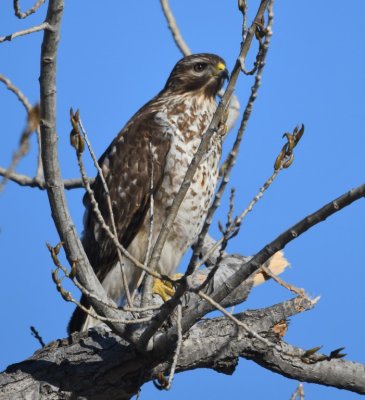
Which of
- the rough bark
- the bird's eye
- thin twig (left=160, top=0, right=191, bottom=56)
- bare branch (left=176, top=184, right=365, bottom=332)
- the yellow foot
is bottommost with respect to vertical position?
bare branch (left=176, top=184, right=365, bottom=332)

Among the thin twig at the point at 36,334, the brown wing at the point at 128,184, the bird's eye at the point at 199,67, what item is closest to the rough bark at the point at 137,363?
the thin twig at the point at 36,334

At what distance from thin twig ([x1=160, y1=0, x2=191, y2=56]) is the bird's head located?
0.29 m

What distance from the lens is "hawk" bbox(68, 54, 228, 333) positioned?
5.63 meters

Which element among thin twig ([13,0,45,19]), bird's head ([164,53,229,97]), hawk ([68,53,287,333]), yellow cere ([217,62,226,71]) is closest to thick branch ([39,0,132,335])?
Result: thin twig ([13,0,45,19])

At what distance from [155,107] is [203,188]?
92cm

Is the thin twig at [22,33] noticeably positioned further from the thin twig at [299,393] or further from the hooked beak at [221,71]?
the hooked beak at [221,71]

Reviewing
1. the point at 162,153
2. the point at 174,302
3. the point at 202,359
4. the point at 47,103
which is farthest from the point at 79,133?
the point at 162,153

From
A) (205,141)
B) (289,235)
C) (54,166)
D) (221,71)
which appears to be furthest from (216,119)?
(221,71)

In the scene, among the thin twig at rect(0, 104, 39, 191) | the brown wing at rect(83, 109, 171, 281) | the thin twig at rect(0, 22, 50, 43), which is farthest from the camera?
the brown wing at rect(83, 109, 171, 281)

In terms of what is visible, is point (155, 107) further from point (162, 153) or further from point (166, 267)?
point (166, 267)

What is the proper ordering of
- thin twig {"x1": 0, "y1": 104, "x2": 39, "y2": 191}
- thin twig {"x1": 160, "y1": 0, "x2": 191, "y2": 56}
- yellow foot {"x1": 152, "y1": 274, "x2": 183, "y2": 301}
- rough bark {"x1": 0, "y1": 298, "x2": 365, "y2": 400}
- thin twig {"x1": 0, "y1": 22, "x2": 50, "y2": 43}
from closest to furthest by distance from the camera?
thin twig {"x1": 0, "y1": 104, "x2": 39, "y2": 191} < thin twig {"x1": 0, "y1": 22, "x2": 50, "y2": 43} < rough bark {"x1": 0, "y1": 298, "x2": 365, "y2": 400} < yellow foot {"x1": 152, "y1": 274, "x2": 183, "y2": 301} < thin twig {"x1": 160, "y1": 0, "x2": 191, "y2": 56}

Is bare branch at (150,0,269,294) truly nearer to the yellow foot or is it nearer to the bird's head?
the yellow foot

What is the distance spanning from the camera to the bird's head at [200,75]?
20.9ft

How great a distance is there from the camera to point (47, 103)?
10.6ft
